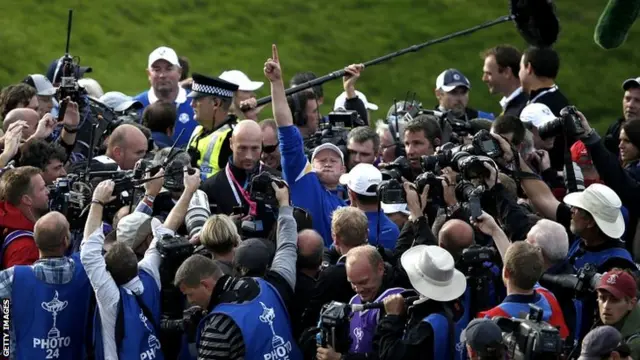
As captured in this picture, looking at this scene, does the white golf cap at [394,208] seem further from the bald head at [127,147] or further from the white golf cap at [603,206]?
the bald head at [127,147]

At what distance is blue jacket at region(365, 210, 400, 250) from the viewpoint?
932cm

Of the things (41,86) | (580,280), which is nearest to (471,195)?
(580,280)

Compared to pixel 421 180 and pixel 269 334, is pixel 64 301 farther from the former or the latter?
pixel 421 180

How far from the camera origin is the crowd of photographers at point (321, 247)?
26.0ft

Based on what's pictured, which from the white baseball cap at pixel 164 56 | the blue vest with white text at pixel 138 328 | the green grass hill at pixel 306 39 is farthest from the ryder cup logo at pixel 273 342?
the green grass hill at pixel 306 39

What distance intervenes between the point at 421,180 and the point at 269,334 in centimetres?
134

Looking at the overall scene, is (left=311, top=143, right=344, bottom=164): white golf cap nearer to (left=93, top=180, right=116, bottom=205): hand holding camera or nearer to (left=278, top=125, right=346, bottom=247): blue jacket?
(left=278, top=125, right=346, bottom=247): blue jacket

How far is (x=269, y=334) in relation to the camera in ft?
26.8

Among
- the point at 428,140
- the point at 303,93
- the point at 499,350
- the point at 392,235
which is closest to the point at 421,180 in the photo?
the point at 392,235

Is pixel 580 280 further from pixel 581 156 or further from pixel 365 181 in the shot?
pixel 581 156

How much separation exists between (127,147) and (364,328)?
113 inches

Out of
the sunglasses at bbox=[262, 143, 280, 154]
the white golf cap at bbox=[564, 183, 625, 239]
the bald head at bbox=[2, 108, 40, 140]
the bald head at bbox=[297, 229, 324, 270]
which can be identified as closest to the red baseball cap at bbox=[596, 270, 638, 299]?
the white golf cap at bbox=[564, 183, 625, 239]

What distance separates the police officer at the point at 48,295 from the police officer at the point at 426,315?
71.4 inches

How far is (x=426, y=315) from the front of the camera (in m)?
7.89
